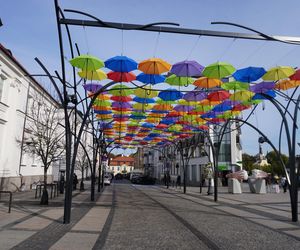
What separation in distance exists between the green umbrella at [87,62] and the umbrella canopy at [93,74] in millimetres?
1084

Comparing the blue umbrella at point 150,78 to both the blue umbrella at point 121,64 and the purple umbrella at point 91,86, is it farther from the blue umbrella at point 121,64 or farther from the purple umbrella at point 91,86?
the purple umbrella at point 91,86

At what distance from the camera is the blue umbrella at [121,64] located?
12320 millimetres

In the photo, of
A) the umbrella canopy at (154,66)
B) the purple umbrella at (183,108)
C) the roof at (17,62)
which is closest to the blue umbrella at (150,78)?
the umbrella canopy at (154,66)

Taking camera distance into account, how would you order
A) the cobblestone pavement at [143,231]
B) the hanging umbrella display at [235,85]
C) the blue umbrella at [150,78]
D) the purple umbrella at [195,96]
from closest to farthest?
the cobblestone pavement at [143,231], the blue umbrella at [150,78], the hanging umbrella display at [235,85], the purple umbrella at [195,96]

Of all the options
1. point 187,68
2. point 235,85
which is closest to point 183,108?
point 235,85

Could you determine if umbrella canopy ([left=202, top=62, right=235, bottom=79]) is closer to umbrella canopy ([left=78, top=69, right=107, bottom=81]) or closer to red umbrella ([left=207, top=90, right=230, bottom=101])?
red umbrella ([left=207, top=90, right=230, bottom=101])

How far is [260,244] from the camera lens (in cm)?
858

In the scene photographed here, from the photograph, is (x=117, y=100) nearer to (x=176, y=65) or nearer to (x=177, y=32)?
(x=176, y=65)

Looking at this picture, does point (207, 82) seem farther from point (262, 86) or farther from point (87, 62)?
point (87, 62)

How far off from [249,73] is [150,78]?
425cm

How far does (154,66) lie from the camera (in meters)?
12.6

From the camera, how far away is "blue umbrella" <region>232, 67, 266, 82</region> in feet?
42.1

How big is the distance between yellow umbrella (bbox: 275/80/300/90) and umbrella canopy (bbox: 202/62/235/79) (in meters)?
3.29

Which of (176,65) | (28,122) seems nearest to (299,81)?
(176,65)
